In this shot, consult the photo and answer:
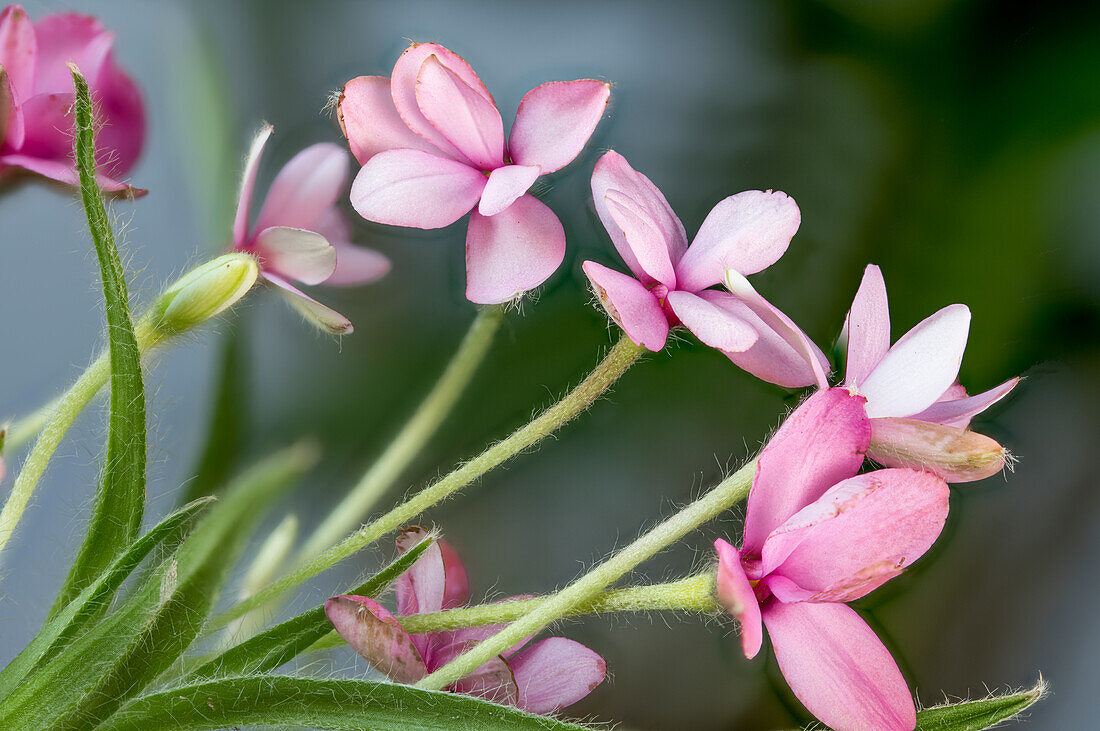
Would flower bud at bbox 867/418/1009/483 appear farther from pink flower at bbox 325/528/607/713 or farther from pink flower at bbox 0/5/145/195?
pink flower at bbox 0/5/145/195

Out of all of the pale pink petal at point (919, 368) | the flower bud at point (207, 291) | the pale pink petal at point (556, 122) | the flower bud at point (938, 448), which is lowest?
the flower bud at point (938, 448)

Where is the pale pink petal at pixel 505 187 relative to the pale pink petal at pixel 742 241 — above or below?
above

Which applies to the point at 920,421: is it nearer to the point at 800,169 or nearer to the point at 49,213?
the point at 800,169

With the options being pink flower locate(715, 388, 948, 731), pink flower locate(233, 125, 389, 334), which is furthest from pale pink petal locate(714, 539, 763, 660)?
pink flower locate(233, 125, 389, 334)

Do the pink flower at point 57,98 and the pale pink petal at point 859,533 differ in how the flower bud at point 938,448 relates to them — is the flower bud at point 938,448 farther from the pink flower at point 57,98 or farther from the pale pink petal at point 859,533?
the pink flower at point 57,98

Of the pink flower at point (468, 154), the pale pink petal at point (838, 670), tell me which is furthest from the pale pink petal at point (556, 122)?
the pale pink petal at point (838, 670)

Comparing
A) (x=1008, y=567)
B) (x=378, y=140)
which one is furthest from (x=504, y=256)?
(x=1008, y=567)
